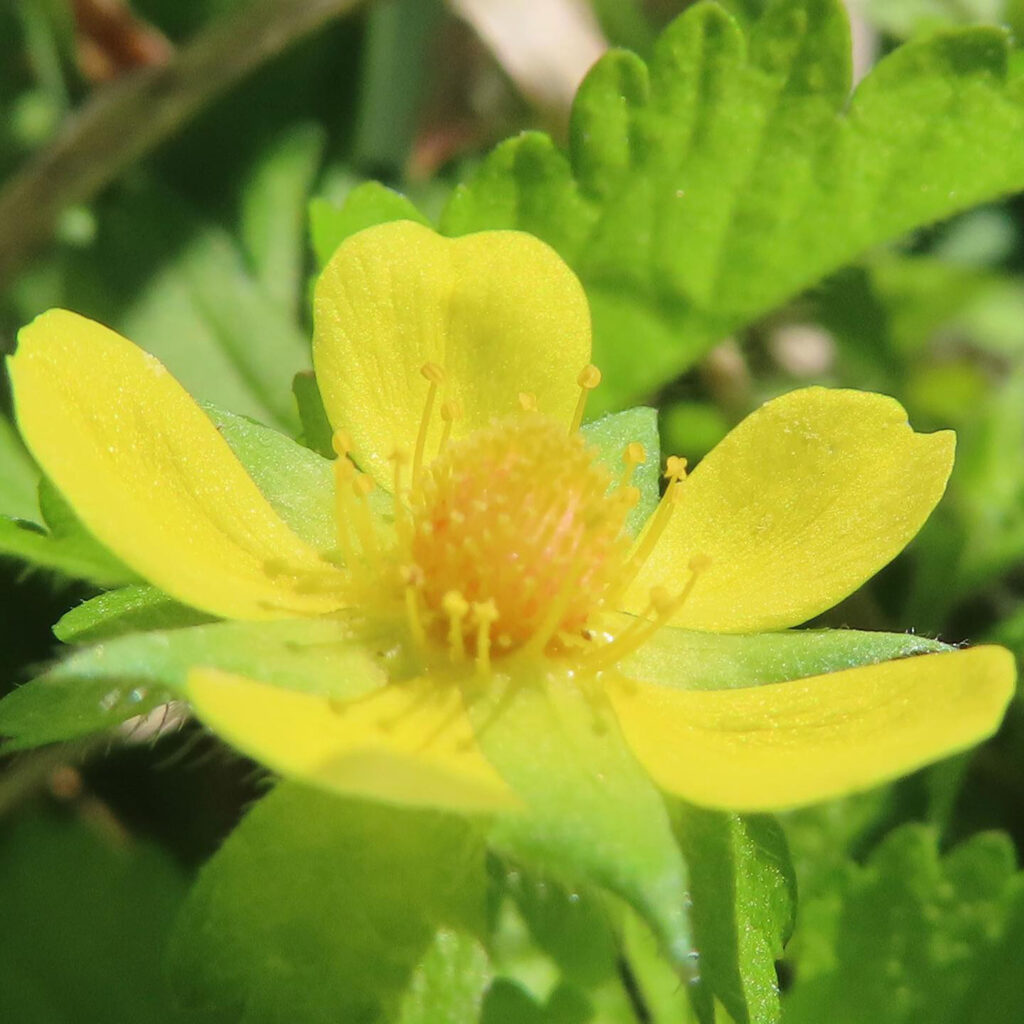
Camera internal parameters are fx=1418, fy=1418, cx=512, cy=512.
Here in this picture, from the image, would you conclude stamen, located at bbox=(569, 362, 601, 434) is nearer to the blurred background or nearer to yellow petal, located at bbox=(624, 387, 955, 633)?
yellow petal, located at bbox=(624, 387, 955, 633)

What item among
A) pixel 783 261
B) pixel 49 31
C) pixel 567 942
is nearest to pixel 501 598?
pixel 567 942

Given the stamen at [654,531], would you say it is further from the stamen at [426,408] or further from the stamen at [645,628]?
the stamen at [426,408]

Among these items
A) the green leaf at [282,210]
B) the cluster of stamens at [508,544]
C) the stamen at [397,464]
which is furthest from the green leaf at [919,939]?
the green leaf at [282,210]

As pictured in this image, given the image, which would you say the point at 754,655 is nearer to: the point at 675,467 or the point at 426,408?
the point at 675,467

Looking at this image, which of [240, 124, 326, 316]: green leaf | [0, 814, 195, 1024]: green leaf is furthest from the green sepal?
[240, 124, 326, 316]: green leaf

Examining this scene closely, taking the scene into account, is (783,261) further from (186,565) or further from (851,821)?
(186,565)

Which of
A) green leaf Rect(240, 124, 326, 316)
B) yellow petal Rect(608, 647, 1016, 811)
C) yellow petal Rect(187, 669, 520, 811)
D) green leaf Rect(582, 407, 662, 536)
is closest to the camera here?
yellow petal Rect(187, 669, 520, 811)
